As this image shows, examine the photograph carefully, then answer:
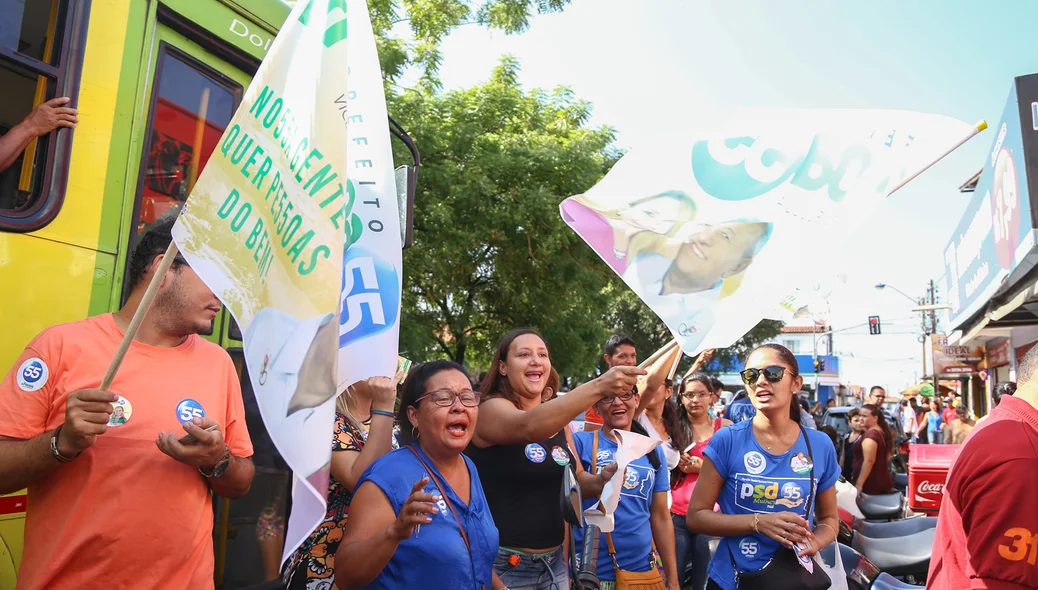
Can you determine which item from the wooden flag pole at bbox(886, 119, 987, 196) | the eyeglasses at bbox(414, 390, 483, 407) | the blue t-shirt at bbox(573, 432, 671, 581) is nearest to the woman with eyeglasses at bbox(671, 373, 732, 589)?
the blue t-shirt at bbox(573, 432, 671, 581)

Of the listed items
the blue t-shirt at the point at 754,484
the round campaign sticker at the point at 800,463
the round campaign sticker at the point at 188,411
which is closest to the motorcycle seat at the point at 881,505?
the blue t-shirt at the point at 754,484

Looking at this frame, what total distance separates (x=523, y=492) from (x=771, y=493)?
3.82ft

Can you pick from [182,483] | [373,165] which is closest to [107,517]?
[182,483]

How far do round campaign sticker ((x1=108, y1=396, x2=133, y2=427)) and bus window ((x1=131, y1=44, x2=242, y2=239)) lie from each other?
1145 mm

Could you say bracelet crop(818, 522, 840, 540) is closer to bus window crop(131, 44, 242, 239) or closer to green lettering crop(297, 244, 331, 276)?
green lettering crop(297, 244, 331, 276)

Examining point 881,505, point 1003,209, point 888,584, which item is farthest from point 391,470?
point 1003,209

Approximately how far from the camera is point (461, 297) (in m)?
14.4

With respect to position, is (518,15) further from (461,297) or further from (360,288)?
(360,288)

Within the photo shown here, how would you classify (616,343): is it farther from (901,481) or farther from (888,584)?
(901,481)

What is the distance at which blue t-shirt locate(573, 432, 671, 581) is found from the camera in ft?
13.2

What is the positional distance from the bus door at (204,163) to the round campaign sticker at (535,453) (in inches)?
57.2

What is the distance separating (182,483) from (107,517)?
0.78ft

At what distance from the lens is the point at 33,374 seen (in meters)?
2.35

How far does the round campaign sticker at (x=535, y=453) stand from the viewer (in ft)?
11.2
